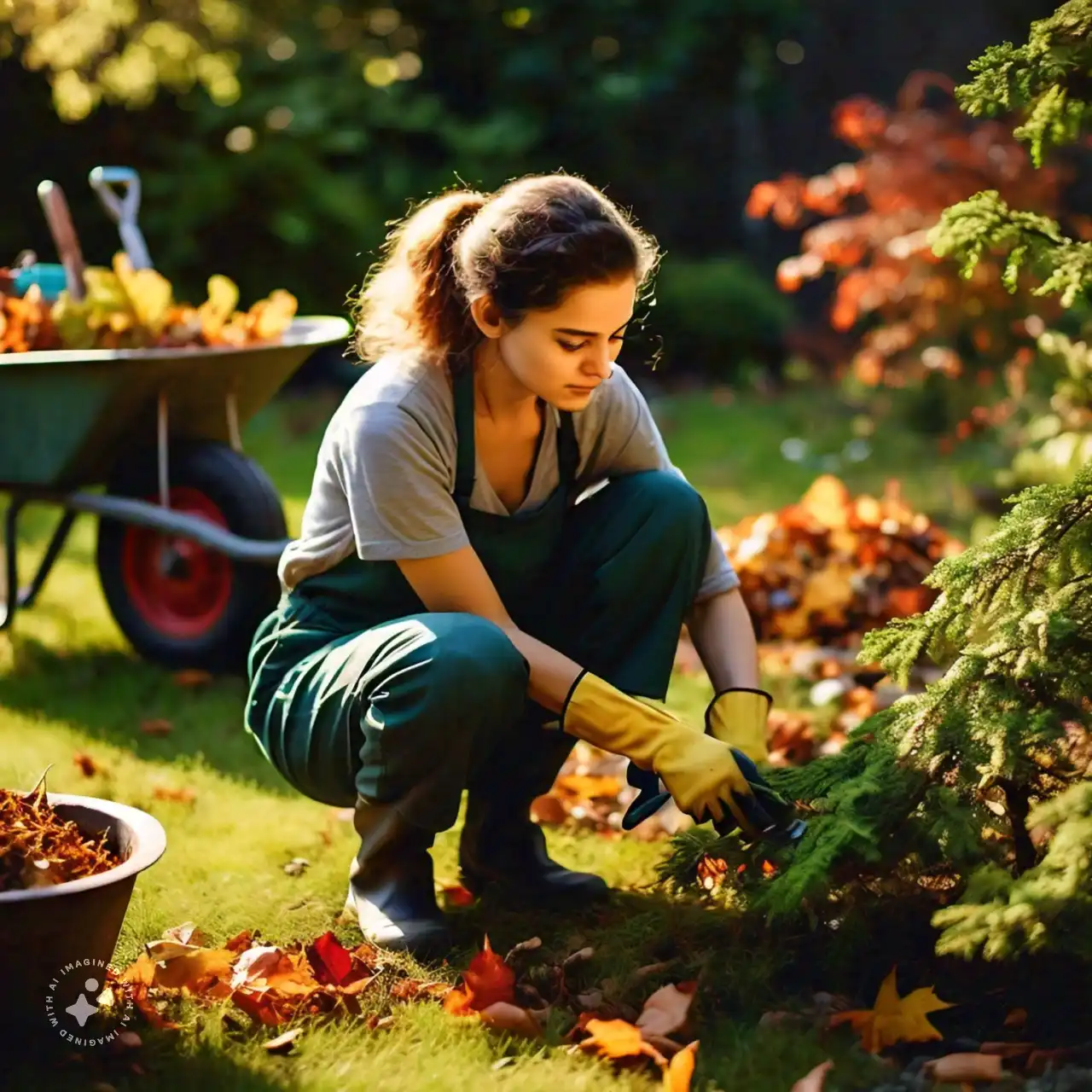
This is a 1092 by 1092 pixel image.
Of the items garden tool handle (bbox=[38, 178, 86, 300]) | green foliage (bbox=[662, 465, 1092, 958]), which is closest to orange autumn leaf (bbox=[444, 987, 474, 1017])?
green foliage (bbox=[662, 465, 1092, 958])

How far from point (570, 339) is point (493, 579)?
45cm

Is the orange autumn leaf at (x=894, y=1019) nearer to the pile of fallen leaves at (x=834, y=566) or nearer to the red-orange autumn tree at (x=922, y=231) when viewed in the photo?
the pile of fallen leaves at (x=834, y=566)

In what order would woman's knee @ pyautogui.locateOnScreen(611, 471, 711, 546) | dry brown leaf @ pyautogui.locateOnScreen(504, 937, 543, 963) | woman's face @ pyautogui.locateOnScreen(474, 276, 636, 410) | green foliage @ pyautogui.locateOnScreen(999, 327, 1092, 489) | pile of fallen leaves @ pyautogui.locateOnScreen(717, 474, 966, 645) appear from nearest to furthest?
1. woman's face @ pyautogui.locateOnScreen(474, 276, 636, 410)
2. dry brown leaf @ pyautogui.locateOnScreen(504, 937, 543, 963)
3. woman's knee @ pyautogui.locateOnScreen(611, 471, 711, 546)
4. pile of fallen leaves @ pyautogui.locateOnScreen(717, 474, 966, 645)
5. green foliage @ pyautogui.locateOnScreen(999, 327, 1092, 489)

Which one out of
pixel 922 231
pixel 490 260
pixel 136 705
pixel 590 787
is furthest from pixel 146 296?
pixel 922 231

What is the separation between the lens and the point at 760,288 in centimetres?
881

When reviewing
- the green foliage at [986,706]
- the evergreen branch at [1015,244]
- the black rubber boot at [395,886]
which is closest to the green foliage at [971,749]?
the green foliage at [986,706]

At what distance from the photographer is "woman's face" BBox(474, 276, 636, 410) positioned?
2184 millimetres

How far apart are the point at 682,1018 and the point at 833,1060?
20 cm

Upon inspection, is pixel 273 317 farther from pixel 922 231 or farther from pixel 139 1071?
pixel 922 231

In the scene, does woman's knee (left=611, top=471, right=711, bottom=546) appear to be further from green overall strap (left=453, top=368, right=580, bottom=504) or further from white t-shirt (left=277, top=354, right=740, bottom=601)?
green overall strap (left=453, top=368, right=580, bottom=504)

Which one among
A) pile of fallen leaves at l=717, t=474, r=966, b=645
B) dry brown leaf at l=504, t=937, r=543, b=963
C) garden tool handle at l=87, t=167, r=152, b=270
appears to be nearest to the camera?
dry brown leaf at l=504, t=937, r=543, b=963

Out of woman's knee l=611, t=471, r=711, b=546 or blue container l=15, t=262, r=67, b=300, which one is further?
blue container l=15, t=262, r=67, b=300

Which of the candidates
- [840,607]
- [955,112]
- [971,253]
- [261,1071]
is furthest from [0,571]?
[955,112]

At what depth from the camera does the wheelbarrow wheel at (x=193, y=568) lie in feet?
12.3
